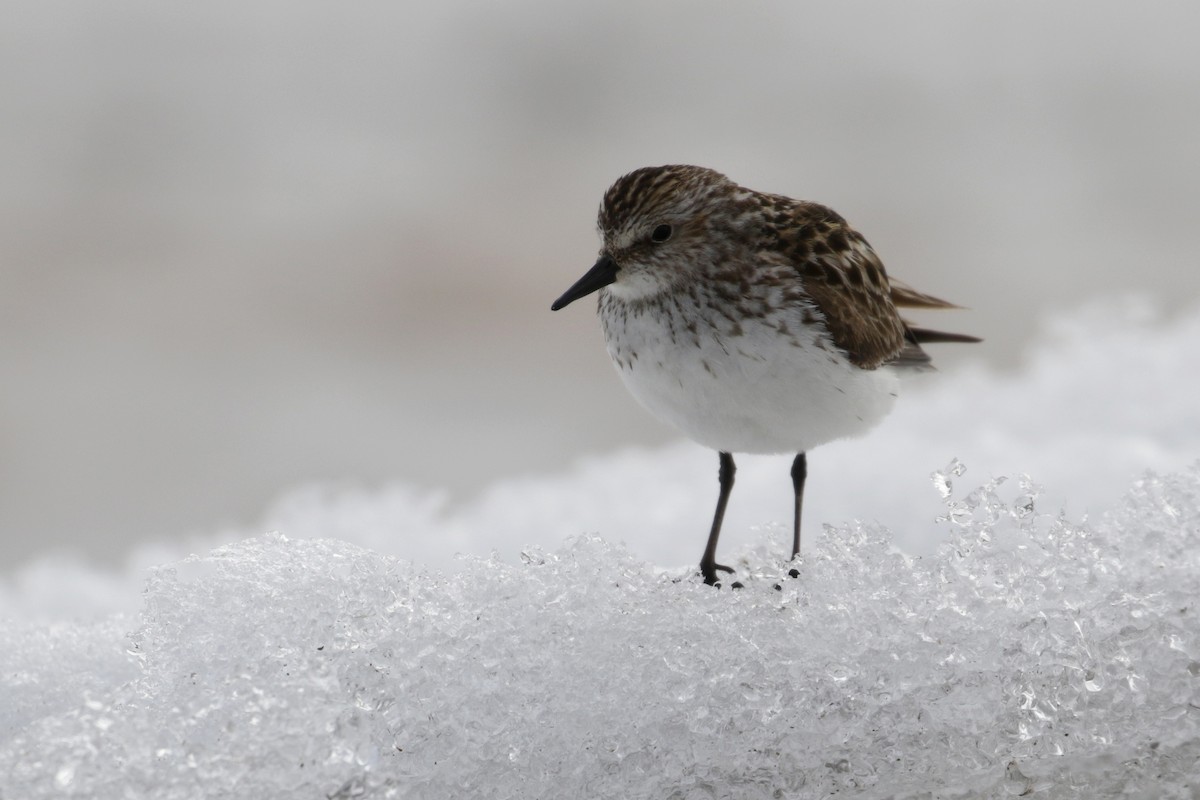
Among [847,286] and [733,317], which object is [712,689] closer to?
[733,317]

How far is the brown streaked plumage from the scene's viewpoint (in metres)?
2.88

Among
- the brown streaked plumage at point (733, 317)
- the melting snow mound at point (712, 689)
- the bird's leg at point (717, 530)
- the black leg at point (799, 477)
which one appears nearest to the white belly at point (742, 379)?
the brown streaked plumage at point (733, 317)

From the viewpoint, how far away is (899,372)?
11.4ft

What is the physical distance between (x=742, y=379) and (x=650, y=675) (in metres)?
0.88

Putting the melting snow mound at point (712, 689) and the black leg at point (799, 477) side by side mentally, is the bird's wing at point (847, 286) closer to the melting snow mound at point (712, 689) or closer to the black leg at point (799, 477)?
the black leg at point (799, 477)

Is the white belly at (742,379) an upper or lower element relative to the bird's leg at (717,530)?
upper

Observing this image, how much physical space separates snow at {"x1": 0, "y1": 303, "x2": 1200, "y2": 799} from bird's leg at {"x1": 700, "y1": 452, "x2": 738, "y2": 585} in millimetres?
639

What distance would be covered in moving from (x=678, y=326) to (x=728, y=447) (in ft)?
1.24

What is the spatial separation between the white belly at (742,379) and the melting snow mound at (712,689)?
642mm

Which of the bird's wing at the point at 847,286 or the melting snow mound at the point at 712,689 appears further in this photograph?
the bird's wing at the point at 847,286

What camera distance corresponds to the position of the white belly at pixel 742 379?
286 cm

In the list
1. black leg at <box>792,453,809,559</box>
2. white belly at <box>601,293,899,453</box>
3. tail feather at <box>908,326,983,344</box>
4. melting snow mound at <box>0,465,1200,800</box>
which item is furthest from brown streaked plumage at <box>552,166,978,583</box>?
melting snow mound at <box>0,465,1200,800</box>

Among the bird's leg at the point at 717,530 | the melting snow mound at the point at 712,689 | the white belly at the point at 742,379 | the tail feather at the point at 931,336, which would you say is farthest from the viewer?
the tail feather at the point at 931,336

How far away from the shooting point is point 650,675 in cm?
221
